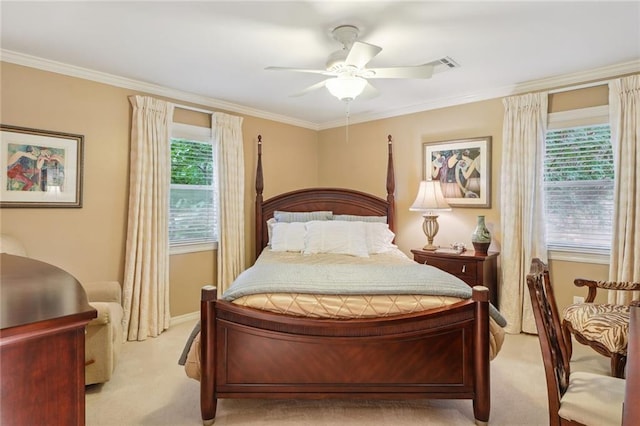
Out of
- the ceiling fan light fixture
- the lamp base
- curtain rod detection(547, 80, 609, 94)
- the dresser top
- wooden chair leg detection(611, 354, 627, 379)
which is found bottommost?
wooden chair leg detection(611, 354, 627, 379)

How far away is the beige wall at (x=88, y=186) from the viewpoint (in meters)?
2.88

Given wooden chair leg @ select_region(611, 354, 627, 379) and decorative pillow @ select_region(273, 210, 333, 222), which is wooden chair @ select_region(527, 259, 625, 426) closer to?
wooden chair leg @ select_region(611, 354, 627, 379)

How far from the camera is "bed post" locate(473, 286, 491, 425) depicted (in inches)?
76.9

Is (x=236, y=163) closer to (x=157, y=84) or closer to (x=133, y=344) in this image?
(x=157, y=84)

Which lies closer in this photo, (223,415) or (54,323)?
(54,323)

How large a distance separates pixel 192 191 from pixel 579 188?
397 cm

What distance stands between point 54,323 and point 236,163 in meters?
3.45

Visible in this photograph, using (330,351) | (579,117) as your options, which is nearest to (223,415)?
(330,351)

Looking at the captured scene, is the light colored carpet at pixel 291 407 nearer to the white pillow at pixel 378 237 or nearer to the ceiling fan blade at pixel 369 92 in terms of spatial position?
the white pillow at pixel 378 237

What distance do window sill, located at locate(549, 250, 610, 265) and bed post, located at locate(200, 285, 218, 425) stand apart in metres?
3.25

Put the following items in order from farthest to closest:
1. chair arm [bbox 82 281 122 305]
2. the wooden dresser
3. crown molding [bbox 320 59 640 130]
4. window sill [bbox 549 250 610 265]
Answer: window sill [bbox 549 250 610 265] < crown molding [bbox 320 59 640 130] < chair arm [bbox 82 281 122 305] < the wooden dresser

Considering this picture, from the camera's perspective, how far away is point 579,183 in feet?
11.0

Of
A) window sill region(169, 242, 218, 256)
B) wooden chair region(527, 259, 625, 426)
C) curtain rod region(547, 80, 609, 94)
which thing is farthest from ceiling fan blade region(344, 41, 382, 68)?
window sill region(169, 242, 218, 256)

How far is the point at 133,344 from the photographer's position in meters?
3.27
